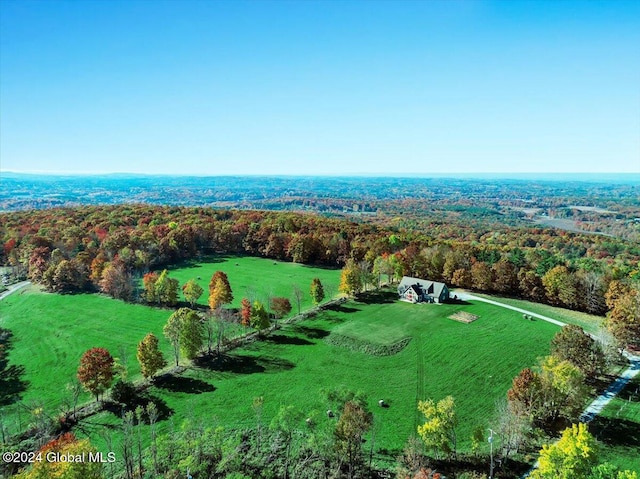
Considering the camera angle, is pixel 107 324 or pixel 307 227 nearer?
pixel 107 324

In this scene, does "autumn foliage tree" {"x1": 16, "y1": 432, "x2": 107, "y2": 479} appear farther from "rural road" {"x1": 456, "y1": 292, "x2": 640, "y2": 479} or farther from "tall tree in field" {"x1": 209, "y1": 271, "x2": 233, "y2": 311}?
"tall tree in field" {"x1": 209, "y1": 271, "x2": 233, "y2": 311}

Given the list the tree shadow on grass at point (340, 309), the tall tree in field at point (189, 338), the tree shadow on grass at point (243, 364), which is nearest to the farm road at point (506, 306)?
the tree shadow on grass at point (340, 309)

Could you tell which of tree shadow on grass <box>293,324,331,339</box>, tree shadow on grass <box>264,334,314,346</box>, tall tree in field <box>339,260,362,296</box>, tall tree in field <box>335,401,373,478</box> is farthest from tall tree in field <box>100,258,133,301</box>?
tall tree in field <box>335,401,373,478</box>

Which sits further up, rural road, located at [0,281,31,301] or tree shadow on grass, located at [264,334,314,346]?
rural road, located at [0,281,31,301]

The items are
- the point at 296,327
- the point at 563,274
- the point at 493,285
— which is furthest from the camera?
the point at 493,285

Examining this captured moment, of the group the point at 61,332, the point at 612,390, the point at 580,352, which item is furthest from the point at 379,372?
the point at 61,332

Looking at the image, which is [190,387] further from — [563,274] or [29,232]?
[29,232]

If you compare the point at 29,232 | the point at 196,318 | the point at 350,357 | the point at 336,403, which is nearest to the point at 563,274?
the point at 350,357

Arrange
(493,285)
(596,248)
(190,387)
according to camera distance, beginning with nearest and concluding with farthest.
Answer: (190,387)
(493,285)
(596,248)
